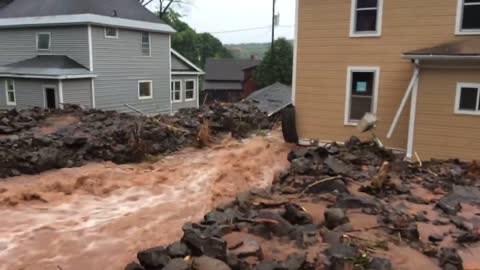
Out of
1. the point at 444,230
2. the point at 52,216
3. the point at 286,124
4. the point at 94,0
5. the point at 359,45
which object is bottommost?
the point at 52,216

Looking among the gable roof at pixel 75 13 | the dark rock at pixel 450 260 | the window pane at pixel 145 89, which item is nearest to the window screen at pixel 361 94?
the dark rock at pixel 450 260

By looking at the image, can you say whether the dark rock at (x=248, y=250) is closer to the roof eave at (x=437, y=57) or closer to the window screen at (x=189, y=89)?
the roof eave at (x=437, y=57)

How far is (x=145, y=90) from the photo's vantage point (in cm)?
2412

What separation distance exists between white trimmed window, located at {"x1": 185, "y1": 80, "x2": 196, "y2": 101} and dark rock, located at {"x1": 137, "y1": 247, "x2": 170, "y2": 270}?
22.1 meters

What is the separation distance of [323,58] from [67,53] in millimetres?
13141

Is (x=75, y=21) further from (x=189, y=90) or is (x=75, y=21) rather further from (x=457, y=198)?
(x=457, y=198)

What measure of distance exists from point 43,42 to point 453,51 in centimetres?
1852

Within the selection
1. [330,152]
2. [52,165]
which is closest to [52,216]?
[52,165]

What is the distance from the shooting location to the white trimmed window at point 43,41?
2111 centimetres

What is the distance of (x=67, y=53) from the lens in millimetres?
20500

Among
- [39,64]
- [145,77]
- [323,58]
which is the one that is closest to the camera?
[323,58]

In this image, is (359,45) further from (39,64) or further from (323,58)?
(39,64)

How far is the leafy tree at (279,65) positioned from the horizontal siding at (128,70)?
37.0 feet

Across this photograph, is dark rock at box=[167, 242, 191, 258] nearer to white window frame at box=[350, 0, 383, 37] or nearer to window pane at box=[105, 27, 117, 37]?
white window frame at box=[350, 0, 383, 37]
